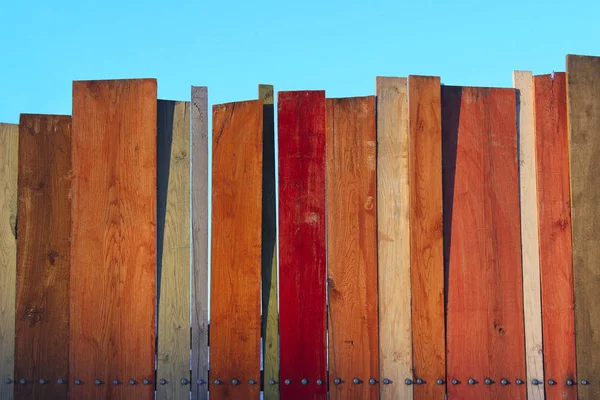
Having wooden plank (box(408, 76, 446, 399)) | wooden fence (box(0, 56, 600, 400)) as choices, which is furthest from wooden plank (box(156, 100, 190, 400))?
wooden plank (box(408, 76, 446, 399))

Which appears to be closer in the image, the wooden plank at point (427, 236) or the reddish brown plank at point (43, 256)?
the wooden plank at point (427, 236)

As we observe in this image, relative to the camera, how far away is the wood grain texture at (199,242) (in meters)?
4.57

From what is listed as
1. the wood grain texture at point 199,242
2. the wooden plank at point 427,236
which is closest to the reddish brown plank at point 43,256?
the wood grain texture at point 199,242

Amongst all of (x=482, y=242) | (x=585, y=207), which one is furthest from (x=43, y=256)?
(x=585, y=207)

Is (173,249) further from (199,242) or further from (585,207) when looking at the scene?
(585,207)

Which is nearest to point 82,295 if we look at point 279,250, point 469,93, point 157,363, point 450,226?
point 157,363

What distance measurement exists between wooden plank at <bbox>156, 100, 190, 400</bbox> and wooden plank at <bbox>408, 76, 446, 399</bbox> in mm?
1403

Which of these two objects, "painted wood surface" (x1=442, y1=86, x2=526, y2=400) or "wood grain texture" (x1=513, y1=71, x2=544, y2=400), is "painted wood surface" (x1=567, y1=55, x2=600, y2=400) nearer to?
"wood grain texture" (x1=513, y1=71, x2=544, y2=400)

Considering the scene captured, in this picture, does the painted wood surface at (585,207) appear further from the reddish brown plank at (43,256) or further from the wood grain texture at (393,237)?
the reddish brown plank at (43,256)

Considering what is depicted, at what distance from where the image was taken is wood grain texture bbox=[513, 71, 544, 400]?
462cm

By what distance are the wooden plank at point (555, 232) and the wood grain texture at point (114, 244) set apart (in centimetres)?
245

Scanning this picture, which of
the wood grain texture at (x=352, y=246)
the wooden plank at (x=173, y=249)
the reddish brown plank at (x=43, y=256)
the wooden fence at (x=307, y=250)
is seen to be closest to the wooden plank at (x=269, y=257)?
the wooden fence at (x=307, y=250)

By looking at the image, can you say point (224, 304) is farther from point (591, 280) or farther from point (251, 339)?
point (591, 280)

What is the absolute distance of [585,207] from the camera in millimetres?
4758
